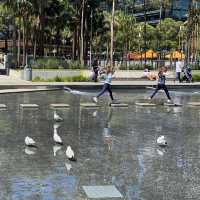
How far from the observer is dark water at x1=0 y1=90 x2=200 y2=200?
837 cm

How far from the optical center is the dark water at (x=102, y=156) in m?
8.37

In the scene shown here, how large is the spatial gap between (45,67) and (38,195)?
108 feet

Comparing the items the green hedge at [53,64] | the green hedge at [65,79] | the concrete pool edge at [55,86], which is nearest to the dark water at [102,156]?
the concrete pool edge at [55,86]

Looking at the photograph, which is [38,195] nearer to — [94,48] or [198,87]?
[198,87]

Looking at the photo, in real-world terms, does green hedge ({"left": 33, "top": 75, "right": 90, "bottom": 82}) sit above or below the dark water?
below

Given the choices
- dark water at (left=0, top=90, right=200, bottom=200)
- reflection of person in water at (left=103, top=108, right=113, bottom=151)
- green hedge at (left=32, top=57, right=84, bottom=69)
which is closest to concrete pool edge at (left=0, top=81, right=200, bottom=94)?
green hedge at (left=32, top=57, right=84, bottom=69)

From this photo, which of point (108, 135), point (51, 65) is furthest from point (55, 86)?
point (108, 135)

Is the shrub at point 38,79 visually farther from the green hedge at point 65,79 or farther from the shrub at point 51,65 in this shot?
the shrub at point 51,65

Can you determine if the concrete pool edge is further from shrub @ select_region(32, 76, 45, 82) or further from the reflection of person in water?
the reflection of person in water

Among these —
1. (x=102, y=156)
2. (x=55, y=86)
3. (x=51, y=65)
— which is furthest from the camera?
(x=51, y=65)

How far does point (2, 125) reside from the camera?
15.3m

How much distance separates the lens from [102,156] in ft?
36.4

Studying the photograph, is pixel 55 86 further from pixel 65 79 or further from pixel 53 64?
pixel 53 64

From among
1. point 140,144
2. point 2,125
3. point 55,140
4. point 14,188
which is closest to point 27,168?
point 14,188
